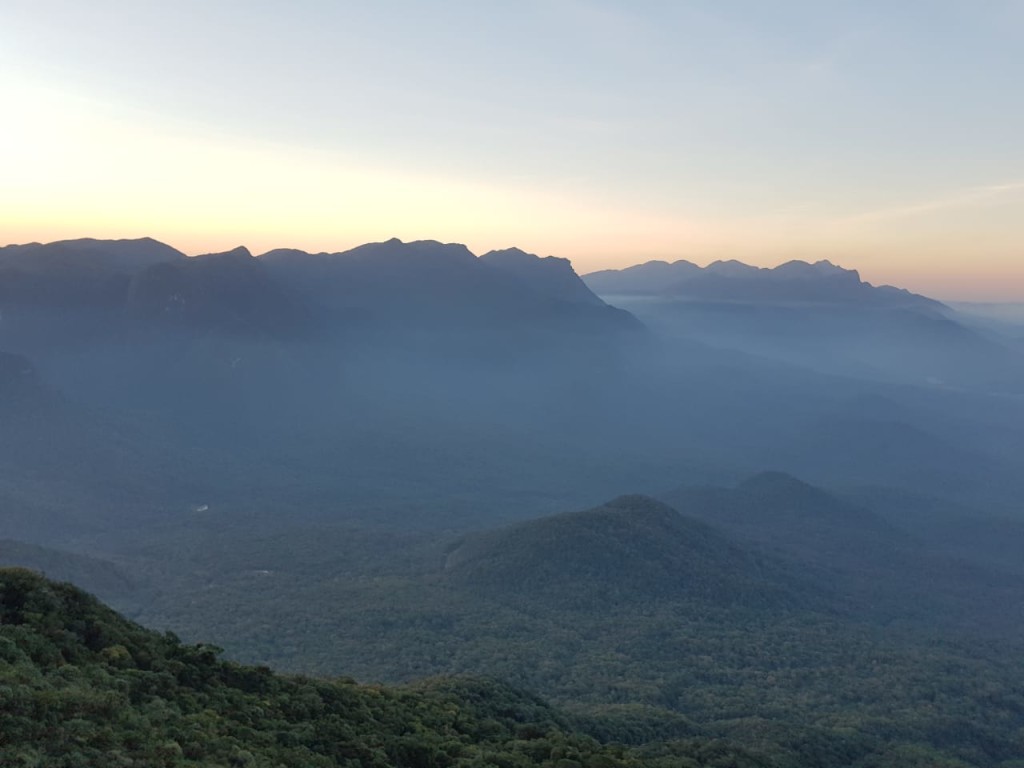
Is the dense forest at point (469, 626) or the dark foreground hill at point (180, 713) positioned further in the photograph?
the dense forest at point (469, 626)

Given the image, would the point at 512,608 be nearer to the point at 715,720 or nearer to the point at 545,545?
the point at 545,545

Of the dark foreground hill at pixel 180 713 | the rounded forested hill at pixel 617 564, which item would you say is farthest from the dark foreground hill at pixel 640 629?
the dark foreground hill at pixel 180 713

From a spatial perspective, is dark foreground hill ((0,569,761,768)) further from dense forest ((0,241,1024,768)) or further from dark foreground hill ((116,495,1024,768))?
dark foreground hill ((116,495,1024,768))

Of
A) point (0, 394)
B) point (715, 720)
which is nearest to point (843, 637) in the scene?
point (715, 720)

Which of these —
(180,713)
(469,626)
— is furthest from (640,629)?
(180,713)

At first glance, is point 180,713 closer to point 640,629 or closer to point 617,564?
point 640,629

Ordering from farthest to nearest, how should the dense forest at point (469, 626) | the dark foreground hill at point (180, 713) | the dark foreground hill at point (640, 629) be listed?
the dark foreground hill at point (640, 629)
the dense forest at point (469, 626)
the dark foreground hill at point (180, 713)

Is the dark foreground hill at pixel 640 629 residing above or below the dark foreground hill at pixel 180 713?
below

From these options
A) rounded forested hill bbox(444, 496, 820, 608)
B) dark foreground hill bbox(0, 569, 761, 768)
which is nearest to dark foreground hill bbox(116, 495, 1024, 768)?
rounded forested hill bbox(444, 496, 820, 608)

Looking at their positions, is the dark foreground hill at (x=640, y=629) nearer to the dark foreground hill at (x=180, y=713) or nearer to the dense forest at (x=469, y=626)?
the dense forest at (x=469, y=626)
